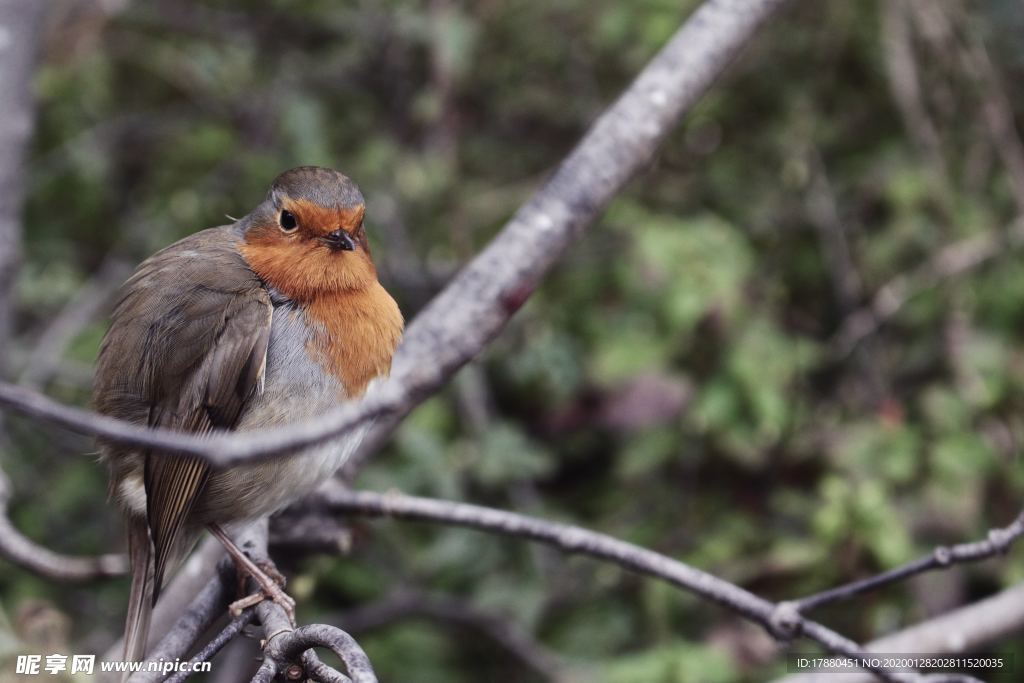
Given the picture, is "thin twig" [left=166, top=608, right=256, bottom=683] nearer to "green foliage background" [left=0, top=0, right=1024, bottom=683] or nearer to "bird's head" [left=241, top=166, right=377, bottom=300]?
"bird's head" [left=241, top=166, right=377, bottom=300]

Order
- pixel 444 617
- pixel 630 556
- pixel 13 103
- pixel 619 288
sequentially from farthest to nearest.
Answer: pixel 619 288, pixel 444 617, pixel 13 103, pixel 630 556

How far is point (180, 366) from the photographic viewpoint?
2.29m

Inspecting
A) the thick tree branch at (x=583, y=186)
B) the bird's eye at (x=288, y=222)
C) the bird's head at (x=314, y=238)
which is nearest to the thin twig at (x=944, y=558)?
the thick tree branch at (x=583, y=186)

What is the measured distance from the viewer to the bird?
2.28 m

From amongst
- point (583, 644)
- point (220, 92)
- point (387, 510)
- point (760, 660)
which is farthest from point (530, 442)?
point (220, 92)

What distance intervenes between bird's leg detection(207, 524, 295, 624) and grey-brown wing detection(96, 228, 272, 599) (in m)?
0.11

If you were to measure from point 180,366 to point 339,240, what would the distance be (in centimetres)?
40

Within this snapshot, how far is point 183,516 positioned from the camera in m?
2.33

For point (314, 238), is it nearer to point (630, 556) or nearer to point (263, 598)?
point (263, 598)

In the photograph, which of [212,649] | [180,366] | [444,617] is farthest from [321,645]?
[444,617]

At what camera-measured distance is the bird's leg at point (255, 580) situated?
2051mm

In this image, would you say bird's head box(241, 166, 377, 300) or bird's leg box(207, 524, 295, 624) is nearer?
bird's leg box(207, 524, 295, 624)

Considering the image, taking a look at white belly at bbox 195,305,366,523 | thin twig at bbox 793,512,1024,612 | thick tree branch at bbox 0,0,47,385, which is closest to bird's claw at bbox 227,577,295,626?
white belly at bbox 195,305,366,523

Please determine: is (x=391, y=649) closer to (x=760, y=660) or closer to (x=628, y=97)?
(x=760, y=660)
